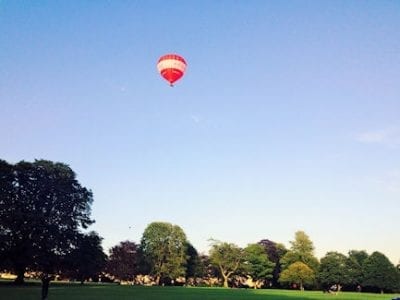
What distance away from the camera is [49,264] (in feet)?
207

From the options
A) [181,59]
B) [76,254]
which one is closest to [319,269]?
[76,254]

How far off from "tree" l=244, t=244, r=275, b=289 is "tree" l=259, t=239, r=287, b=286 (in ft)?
13.3

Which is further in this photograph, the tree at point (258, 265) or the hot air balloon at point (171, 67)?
the tree at point (258, 265)

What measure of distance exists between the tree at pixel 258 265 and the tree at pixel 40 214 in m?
55.3

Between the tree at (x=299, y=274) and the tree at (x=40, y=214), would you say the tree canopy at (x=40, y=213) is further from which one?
the tree at (x=299, y=274)

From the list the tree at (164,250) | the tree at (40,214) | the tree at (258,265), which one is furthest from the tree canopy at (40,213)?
the tree at (258,265)

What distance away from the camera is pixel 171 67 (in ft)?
118

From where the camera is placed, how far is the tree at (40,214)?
62.2m

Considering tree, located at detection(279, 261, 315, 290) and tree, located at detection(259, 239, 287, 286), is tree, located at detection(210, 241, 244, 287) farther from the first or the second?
tree, located at detection(279, 261, 315, 290)

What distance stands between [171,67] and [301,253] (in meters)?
86.0

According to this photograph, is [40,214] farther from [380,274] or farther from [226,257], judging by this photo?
[380,274]

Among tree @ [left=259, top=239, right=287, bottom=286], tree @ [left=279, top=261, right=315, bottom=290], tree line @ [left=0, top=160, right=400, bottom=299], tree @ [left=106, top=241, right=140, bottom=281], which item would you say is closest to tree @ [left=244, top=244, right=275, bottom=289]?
tree line @ [left=0, top=160, right=400, bottom=299]

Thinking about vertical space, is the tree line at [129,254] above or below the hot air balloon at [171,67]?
below

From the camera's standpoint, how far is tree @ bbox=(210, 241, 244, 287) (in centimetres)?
12306
